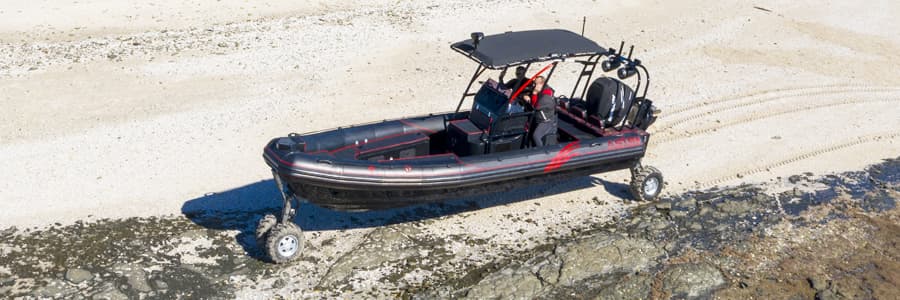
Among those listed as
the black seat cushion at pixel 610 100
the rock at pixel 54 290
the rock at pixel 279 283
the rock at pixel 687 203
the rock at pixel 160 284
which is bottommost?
the rock at pixel 54 290

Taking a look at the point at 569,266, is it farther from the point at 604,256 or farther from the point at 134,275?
the point at 134,275

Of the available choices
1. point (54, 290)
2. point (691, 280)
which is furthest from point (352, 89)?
point (691, 280)

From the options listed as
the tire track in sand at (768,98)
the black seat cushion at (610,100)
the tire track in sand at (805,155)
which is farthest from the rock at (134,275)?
the tire track in sand at (768,98)

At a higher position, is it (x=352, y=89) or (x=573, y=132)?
(x=573, y=132)

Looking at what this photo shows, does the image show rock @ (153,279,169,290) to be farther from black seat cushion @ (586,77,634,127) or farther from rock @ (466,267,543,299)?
black seat cushion @ (586,77,634,127)

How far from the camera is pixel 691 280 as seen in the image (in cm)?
1020

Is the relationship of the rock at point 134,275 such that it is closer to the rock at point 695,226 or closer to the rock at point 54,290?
the rock at point 54,290

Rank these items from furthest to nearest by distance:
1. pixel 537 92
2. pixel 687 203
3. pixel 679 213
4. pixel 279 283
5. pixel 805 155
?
1. pixel 805 155
2. pixel 687 203
3. pixel 679 213
4. pixel 537 92
5. pixel 279 283

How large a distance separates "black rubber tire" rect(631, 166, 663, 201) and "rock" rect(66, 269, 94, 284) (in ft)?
21.8

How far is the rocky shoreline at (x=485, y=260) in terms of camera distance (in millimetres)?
9883

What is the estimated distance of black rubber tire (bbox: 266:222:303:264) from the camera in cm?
1010

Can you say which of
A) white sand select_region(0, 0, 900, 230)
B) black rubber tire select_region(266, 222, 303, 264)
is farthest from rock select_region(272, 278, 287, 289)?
white sand select_region(0, 0, 900, 230)

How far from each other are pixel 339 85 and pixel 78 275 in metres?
6.81

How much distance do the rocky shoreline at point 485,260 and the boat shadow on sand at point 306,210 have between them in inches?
2.1
